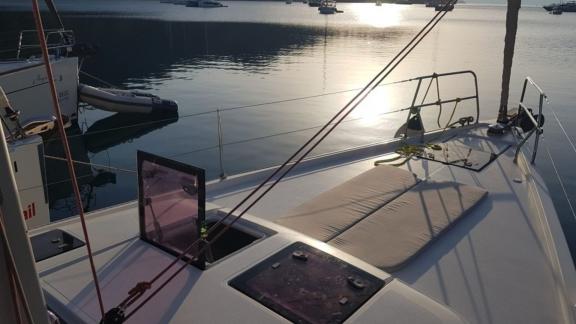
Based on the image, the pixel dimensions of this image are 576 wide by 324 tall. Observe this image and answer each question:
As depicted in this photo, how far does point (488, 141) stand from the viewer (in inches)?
332

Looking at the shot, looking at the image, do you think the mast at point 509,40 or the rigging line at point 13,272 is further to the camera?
the mast at point 509,40

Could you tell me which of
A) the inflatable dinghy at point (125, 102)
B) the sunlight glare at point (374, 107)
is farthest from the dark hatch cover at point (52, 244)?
the inflatable dinghy at point (125, 102)

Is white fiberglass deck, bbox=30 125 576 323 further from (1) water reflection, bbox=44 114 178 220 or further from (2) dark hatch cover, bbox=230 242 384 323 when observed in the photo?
(1) water reflection, bbox=44 114 178 220

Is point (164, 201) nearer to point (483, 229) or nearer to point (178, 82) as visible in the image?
point (483, 229)

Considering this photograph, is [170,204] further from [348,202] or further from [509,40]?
Answer: [509,40]

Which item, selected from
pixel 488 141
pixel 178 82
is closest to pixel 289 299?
pixel 488 141

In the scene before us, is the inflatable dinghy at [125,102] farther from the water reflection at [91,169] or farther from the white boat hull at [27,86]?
the white boat hull at [27,86]

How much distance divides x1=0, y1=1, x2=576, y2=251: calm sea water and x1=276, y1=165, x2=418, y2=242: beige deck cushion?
1.27 m

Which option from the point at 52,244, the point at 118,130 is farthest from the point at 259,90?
the point at 52,244

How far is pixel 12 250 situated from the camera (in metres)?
1.50

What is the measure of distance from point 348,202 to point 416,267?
4.20 ft

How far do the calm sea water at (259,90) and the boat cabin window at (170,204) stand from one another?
7.28 ft

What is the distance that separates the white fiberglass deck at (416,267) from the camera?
2887 millimetres

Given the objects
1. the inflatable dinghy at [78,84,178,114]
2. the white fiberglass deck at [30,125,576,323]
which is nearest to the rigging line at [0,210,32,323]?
the white fiberglass deck at [30,125,576,323]
